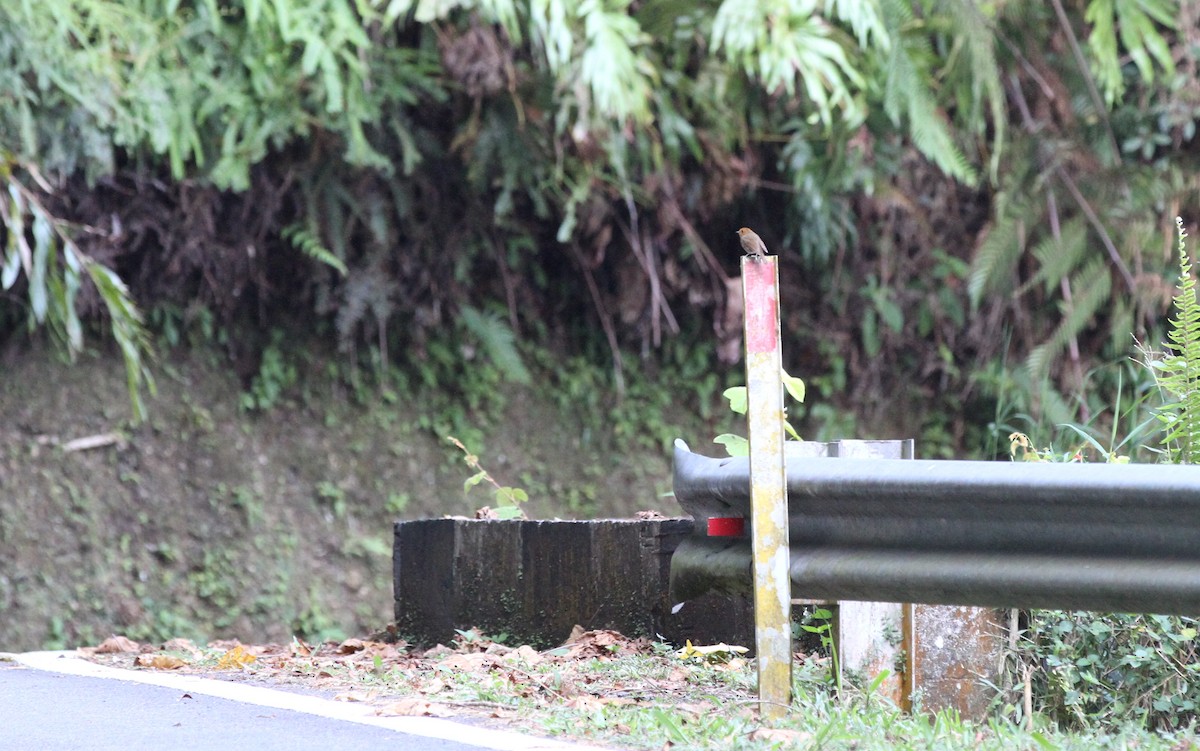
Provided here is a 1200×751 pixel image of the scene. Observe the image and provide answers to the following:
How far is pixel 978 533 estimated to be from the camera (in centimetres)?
230

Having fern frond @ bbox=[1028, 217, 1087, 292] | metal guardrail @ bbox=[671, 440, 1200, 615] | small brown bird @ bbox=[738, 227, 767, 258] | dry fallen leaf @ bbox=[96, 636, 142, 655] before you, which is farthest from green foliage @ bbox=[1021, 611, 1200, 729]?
fern frond @ bbox=[1028, 217, 1087, 292]

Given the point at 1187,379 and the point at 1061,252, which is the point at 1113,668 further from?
the point at 1061,252

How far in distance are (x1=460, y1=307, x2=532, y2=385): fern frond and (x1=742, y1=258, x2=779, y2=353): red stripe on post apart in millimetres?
4256

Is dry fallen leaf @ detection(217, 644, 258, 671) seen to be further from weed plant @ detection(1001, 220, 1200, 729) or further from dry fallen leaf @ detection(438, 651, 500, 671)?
weed plant @ detection(1001, 220, 1200, 729)

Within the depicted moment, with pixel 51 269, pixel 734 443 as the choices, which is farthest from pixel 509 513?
pixel 51 269

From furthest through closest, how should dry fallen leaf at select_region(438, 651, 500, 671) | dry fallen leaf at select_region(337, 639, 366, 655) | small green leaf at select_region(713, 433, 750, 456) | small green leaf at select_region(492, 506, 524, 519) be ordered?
1. small green leaf at select_region(492, 506, 524, 519)
2. dry fallen leaf at select_region(337, 639, 366, 655)
3. small green leaf at select_region(713, 433, 750, 456)
4. dry fallen leaf at select_region(438, 651, 500, 671)

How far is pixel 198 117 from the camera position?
18.7ft

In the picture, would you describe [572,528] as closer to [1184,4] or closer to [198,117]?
[198,117]

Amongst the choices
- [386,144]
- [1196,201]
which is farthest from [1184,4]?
[386,144]

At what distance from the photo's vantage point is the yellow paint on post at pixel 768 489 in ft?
7.82

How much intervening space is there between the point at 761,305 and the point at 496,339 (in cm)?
437

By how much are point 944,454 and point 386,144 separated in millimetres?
3824

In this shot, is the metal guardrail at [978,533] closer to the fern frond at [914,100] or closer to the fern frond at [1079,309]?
the fern frond at [914,100]

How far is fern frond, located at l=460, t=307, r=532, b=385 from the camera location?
21.9 ft
